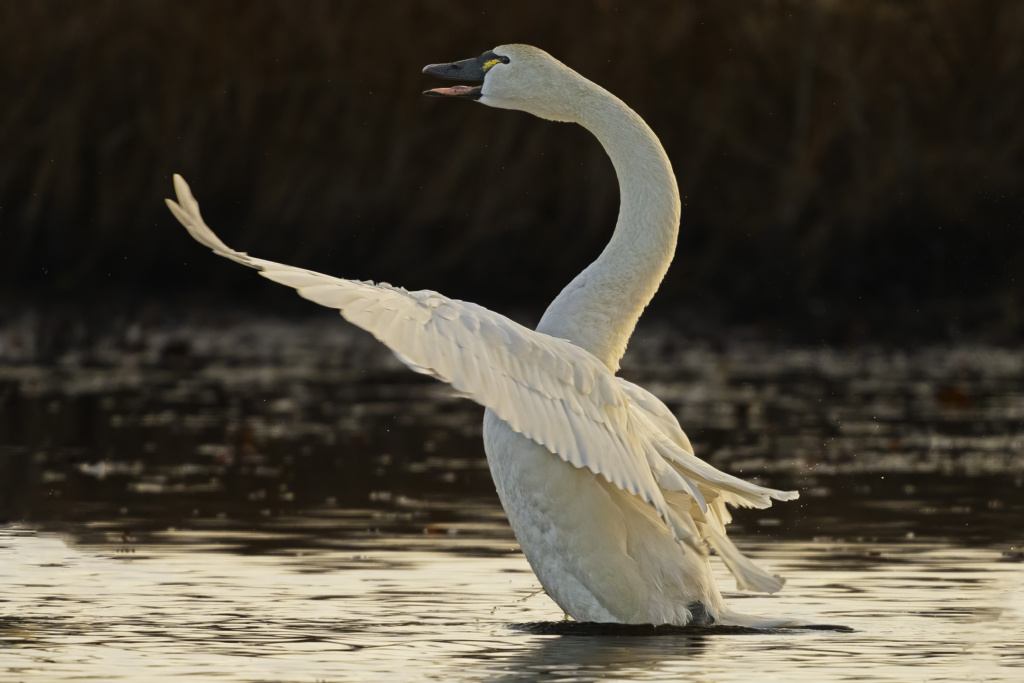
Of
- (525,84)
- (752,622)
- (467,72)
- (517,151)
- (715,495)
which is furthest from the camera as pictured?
(517,151)

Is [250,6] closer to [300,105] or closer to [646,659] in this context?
[300,105]

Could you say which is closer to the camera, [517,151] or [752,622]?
[752,622]

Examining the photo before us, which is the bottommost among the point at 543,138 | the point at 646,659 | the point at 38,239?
the point at 646,659

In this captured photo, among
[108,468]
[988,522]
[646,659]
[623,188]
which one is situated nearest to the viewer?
[646,659]

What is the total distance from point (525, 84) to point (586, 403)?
1735mm

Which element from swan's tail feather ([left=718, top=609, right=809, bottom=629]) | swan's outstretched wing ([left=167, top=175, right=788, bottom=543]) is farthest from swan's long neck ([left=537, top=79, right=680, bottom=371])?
swan's tail feather ([left=718, top=609, right=809, bottom=629])

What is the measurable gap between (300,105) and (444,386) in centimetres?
603

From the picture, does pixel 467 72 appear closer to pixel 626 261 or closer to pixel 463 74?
pixel 463 74

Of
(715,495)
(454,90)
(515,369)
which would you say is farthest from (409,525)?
(515,369)

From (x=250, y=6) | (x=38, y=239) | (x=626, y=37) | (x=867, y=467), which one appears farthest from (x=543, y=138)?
(x=867, y=467)

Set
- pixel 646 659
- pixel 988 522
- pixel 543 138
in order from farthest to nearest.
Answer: pixel 543 138, pixel 988 522, pixel 646 659

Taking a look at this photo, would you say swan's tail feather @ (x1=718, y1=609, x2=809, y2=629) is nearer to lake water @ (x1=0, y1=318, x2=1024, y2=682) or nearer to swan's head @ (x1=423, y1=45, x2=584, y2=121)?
lake water @ (x1=0, y1=318, x2=1024, y2=682)

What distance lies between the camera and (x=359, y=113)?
64.6ft

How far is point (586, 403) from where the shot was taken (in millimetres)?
6035
